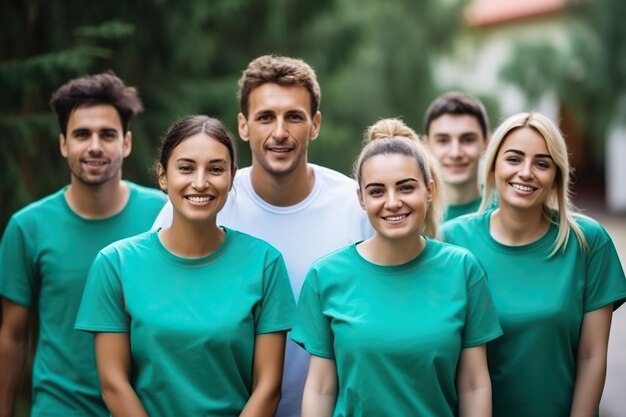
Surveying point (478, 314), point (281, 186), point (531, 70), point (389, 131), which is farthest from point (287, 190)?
point (531, 70)

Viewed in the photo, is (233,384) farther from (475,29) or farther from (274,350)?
(475,29)

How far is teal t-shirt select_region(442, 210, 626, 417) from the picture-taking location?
3547mm

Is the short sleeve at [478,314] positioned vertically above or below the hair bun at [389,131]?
below

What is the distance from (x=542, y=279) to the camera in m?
3.63

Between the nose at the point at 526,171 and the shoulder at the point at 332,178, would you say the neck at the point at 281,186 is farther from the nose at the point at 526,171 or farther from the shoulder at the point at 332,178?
the nose at the point at 526,171

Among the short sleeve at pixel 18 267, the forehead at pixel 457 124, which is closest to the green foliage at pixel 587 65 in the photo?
the forehead at pixel 457 124

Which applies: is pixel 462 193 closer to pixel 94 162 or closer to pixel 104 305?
pixel 94 162

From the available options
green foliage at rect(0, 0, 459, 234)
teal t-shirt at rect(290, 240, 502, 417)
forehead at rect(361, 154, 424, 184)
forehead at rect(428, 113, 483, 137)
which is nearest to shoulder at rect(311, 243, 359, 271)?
teal t-shirt at rect(290, 240, 502, 417)

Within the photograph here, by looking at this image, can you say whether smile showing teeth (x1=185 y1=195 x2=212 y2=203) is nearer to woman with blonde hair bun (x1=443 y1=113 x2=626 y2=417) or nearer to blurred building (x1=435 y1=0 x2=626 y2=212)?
woman with blonde hair bun (x1=443 y1=113 x2=626 y2=417)

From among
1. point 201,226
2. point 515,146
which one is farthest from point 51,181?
point 515,146

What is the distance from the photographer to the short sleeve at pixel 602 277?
3.64m

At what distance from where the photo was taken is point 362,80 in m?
13.6

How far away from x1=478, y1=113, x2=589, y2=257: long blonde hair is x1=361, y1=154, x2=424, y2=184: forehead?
A: 61cm

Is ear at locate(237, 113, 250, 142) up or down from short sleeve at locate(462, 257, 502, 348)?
up
